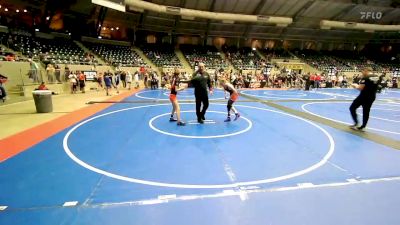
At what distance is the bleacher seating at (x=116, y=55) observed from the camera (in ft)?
88.7

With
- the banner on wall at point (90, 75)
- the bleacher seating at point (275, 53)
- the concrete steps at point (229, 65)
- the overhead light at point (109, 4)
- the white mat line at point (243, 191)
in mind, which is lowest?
the white mat line at point (243, 191)

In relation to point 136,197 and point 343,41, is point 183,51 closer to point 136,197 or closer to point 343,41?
point 343,41

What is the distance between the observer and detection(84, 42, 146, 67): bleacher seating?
2702 cm

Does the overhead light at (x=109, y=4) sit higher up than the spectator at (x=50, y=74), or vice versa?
the overhead light at (x=109, y=4)

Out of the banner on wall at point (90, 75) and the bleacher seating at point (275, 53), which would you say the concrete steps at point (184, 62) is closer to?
the banner on wall at point (90, 75)

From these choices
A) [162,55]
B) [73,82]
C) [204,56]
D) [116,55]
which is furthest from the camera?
[204,56]

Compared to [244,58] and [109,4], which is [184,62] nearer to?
[244,58]

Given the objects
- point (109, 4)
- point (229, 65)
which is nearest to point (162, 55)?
point (229, 65)

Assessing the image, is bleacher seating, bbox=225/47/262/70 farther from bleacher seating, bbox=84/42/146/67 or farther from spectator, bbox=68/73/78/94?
spectator, bbox=68/73/78/94

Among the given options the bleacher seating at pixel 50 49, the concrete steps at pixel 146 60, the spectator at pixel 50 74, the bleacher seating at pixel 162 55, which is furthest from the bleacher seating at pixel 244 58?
the spectator at pixel 50 74

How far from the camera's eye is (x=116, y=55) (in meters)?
28.3

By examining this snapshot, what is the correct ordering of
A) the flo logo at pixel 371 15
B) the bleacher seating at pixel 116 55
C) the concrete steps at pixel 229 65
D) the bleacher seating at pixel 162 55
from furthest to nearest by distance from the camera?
the flo logo at pixel 371 15, the concrete steps at pixel 229 65, the bleacher seating at pixel 162 55, the bleacher seating at pixel 116 55

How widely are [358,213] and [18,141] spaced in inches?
285

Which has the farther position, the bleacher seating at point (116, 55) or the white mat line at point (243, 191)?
the bleacher seating at point (116, 55)
